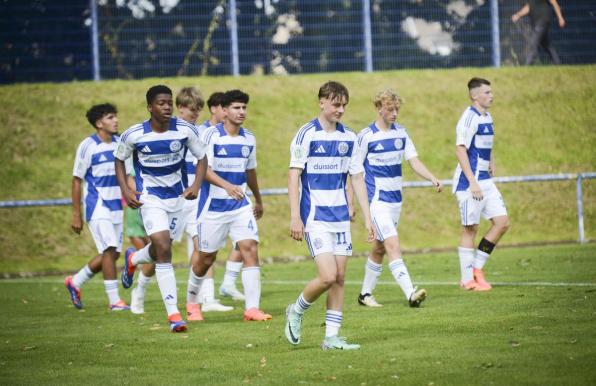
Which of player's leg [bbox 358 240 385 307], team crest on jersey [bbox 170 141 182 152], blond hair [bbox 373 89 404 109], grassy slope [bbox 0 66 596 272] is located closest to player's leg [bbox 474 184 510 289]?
Result: player's leg [bbox 358 240 385 307]

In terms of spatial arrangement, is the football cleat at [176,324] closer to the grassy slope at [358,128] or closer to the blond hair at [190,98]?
the blond hair at [190,98]

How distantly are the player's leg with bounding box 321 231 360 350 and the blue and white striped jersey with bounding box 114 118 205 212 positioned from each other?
262cm

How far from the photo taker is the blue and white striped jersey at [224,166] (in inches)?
484

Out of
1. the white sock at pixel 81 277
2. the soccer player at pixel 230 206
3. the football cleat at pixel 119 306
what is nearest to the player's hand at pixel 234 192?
the soccer player at pixel 230 206

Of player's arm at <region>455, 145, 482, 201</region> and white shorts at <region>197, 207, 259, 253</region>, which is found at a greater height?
player's arm at <region>455, 145, 482, 201</region>

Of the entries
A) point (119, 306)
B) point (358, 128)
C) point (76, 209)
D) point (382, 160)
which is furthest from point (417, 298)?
point (358, 128)

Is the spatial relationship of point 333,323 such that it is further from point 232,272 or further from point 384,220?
point 232,272

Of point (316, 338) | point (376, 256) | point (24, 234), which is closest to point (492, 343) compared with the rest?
point (316, 338)

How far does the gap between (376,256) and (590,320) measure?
3.56 m

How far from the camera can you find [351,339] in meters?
9.89

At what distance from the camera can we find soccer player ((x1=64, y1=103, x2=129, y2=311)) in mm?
13992

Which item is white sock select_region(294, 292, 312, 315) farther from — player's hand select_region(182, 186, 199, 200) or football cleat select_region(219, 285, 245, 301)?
football cleat select_region(219, 285, 245, 301)

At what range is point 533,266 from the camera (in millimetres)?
16797

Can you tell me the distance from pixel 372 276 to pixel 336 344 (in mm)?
Result: 3758
